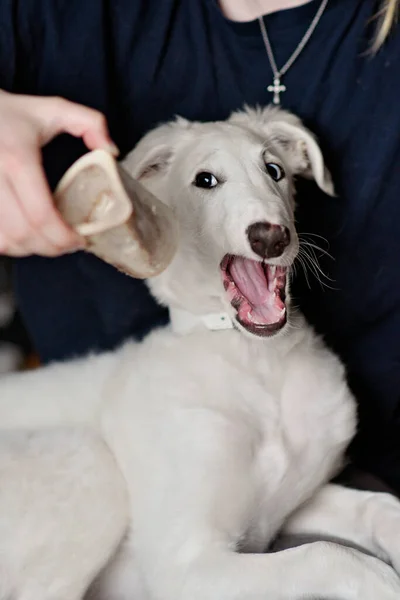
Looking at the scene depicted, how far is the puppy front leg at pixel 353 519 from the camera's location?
1.34 m

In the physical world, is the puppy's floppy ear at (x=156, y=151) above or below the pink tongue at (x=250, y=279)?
above

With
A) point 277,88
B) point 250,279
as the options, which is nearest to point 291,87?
point 277,88

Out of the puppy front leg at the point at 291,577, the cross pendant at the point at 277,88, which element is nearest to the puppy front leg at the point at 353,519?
the puppy front leg at the point at 291,577

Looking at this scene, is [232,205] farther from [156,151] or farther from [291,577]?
[291,577]

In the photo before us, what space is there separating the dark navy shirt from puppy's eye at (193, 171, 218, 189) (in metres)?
0.25

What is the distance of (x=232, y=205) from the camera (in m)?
1.29

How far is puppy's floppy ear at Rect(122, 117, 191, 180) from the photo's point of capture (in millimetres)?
1427

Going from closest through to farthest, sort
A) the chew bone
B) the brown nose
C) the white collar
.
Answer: the chew bone → the brown nose → the white collar

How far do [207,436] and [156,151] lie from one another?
0.54 metres

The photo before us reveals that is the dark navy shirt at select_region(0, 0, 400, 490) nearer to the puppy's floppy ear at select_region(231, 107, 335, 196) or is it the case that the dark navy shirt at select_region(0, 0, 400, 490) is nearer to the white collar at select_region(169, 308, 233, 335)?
the puppy's floppy ear at select_region(231, 107, 335, 196)

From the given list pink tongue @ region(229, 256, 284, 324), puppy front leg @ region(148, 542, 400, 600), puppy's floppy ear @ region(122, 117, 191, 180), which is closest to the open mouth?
pink tongue @ region(229, 256, 284, 324)

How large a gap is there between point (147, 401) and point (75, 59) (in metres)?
0.68

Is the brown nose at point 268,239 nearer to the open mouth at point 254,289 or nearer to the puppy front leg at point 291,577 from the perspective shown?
the open mouth at point 254,289

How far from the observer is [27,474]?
130cm
